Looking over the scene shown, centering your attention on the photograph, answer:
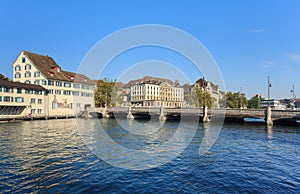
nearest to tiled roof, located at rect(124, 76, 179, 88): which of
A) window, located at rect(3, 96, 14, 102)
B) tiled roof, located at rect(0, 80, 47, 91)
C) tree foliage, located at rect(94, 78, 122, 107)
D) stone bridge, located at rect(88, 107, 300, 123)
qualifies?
tree foliage, located at rect(94, 78, 122, 107)

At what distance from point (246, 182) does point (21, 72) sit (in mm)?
79591

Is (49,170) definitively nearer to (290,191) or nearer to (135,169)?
(135,169)

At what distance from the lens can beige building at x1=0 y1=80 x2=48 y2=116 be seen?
194ft

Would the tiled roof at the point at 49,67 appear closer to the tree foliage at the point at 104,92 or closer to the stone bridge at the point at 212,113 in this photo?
the tree foliage at the point at 104,92

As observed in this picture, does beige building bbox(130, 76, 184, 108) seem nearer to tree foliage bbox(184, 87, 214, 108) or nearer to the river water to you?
tree foliage bbox(184, 87, 214, 108)

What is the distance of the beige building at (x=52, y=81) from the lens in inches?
2879

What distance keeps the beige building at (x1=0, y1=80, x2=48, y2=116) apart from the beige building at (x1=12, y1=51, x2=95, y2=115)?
2.44 m

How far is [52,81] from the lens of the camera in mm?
74750

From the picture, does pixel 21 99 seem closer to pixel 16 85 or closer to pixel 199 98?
pixel 16 85

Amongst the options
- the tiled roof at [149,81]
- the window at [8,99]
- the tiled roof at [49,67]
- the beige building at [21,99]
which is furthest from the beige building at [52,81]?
the tiled roof at [149,81]

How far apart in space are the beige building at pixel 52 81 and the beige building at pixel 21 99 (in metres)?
2.44

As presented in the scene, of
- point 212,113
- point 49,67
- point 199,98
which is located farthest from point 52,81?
point 199,98

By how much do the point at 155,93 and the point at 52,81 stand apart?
247ft

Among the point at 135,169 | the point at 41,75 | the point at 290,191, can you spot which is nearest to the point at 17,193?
the point at 135,169
